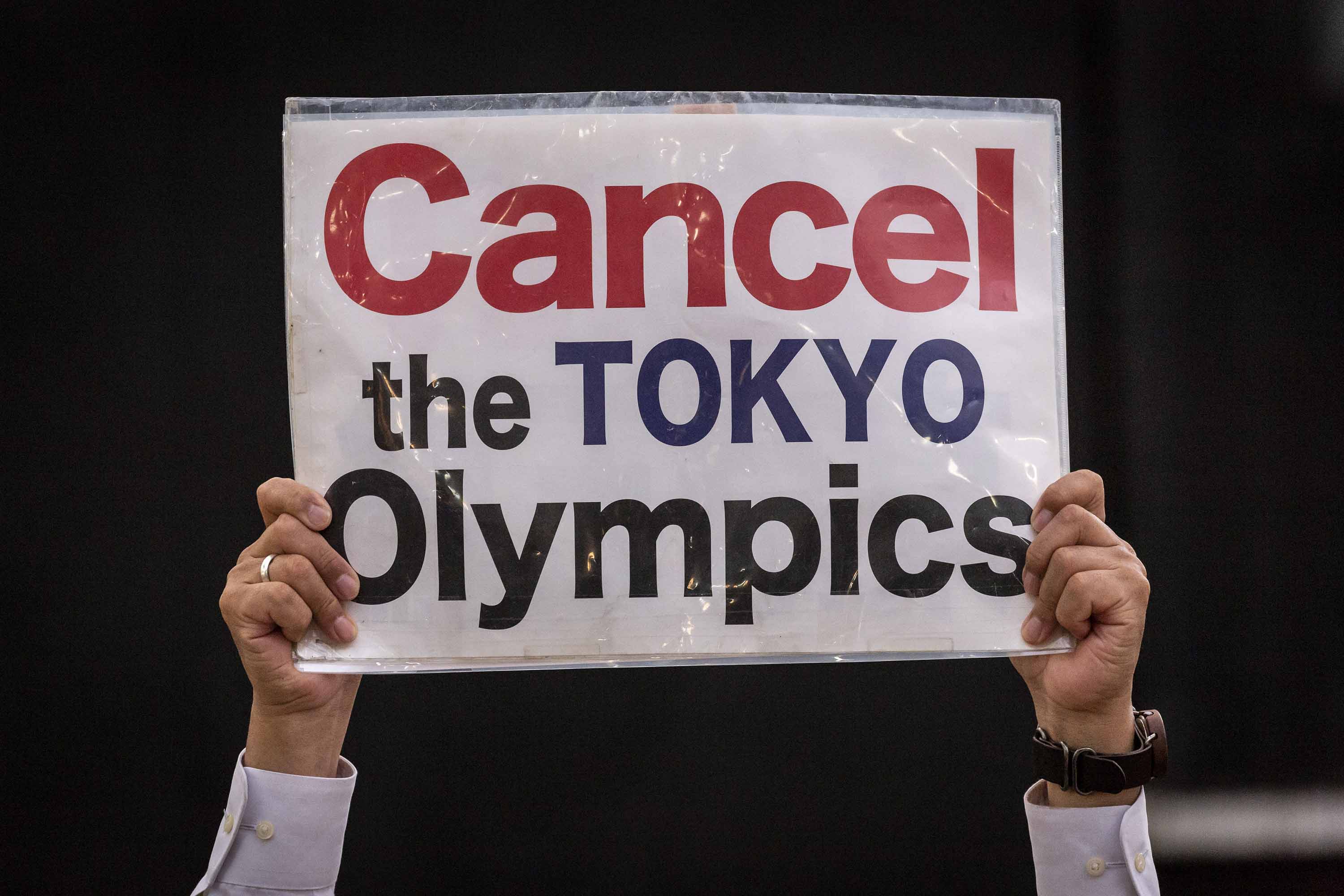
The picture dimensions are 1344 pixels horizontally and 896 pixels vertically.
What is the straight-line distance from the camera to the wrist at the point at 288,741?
0.96m

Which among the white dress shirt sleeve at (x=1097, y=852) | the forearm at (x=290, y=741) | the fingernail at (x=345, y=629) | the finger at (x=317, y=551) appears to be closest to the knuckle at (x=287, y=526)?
the finger at (x=317, y=551)

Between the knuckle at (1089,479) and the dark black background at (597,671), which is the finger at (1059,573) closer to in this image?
the knuckle at (1089,479)

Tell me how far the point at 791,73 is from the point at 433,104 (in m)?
1.02

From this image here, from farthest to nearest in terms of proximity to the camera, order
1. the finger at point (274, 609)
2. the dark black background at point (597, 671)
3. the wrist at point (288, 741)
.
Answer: the dark black background at point (597, 671) → the wrist at point (288, 741) → the finger at point (274, 609)

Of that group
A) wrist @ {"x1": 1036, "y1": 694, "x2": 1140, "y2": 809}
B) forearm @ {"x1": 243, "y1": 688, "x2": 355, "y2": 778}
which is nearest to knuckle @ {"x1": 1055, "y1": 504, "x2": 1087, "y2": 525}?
wrist @ {"x1": 1036, "y1": 694, "x2": 1140, "y2": 809}

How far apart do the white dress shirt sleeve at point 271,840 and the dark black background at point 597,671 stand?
2.45 ft

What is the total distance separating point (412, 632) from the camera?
87cm

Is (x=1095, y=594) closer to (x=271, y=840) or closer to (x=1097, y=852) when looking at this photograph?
(x=1097, y=852)

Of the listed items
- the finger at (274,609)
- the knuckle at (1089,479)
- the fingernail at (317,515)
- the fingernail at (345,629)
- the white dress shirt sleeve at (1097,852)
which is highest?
the knuckle at (1089,479)

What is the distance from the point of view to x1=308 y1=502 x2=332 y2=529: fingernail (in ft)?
2.84

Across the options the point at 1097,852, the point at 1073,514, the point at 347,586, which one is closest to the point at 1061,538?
the point at 1073,514

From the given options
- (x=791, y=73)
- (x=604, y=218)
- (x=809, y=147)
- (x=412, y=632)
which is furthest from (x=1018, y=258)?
(x=791, y=73)

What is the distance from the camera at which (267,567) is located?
88 cm

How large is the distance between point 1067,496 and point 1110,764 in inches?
12.3
